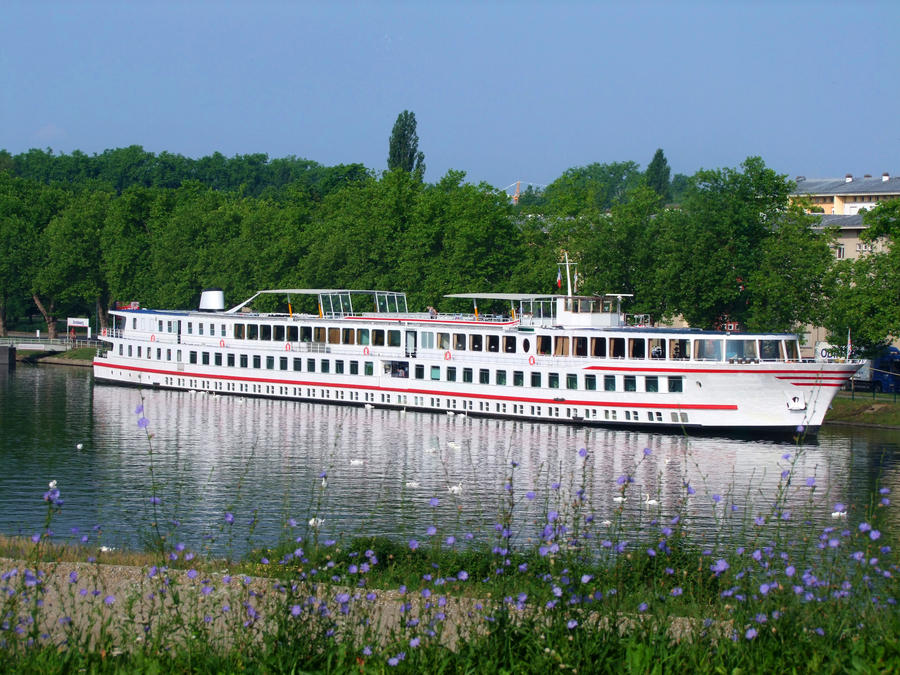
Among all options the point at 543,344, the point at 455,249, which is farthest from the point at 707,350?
the point at 455,249

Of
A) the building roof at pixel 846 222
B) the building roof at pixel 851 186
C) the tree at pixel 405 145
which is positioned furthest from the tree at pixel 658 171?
the building roof at pixel 846 222

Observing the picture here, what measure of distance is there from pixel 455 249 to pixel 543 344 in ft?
87.1

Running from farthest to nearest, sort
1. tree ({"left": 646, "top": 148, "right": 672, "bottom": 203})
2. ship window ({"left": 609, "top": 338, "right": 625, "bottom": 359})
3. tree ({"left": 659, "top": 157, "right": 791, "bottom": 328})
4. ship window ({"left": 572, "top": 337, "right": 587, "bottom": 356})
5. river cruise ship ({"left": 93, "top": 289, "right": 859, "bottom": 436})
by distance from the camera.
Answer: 1. tree ({"left": 646, "top": 148, "right": 672, "bottom": 203})
2. tree ({"left": 659, "top": 157, "right": 791, "bottom": 328})
3. ship window ({"left": 572, "top": 337, "right": 587, "bottom": 356})
4. ship window ({"left": 609, "top": 338, "right": 625, "bottom": 359})
5. river cruise ship ({"left": 93, "top": 289, "right": 859, "bottom": 436})

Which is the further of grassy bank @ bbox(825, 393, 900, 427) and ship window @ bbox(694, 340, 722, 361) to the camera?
grassy bank @ bbox(825, 393, 900, 427)

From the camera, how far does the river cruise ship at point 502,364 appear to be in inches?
2005

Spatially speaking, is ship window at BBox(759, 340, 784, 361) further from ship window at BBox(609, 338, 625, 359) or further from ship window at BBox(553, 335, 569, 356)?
ship window at BBox(553, 335, 569, 356)

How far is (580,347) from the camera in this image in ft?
182

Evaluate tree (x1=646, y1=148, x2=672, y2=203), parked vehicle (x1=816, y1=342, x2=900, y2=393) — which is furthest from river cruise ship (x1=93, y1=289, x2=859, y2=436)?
tree (x1=646, y1=148, x2=672, y2=203)

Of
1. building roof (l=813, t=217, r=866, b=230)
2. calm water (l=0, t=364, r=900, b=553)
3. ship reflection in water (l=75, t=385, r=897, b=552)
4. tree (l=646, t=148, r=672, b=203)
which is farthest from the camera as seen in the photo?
tree (l=646, t=148, r=672, b=203)

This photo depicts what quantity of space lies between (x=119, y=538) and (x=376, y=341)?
37.3m

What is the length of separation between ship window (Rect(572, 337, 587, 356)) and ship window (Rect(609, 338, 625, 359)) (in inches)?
59.9

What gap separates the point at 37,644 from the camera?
13.0 m

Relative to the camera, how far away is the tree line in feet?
219

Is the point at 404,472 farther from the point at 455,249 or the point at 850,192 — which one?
the point at 850,192
